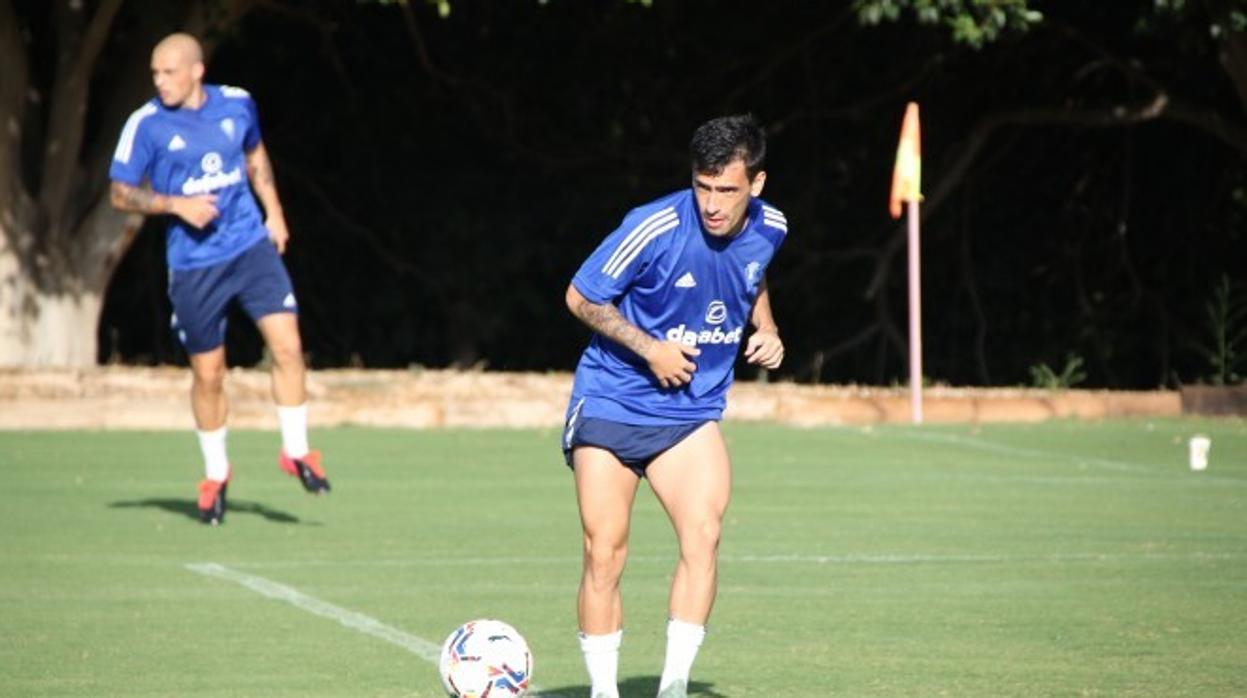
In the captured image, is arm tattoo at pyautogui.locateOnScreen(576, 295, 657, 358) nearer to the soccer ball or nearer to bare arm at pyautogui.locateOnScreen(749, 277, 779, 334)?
bare arm at pyautogui.locateOnScreen(749, 277, 779, 334)

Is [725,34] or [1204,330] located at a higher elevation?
[725,34]

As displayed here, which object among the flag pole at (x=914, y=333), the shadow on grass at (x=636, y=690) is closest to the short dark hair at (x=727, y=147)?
the shadow on grass at (x=636, y=690)

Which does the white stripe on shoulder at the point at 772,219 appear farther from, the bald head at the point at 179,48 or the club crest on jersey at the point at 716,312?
the bald head at the point at 179,48

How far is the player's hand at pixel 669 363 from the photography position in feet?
25.5

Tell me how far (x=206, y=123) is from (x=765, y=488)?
168 inches

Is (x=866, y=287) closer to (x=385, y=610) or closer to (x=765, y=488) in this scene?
(x=765, y=488)

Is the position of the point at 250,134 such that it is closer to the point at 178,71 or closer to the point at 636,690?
the point at 178,71

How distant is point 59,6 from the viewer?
71.9ft

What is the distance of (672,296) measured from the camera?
7914 mm

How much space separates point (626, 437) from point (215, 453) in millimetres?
5723

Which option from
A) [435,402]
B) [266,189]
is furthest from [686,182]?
[266,189]

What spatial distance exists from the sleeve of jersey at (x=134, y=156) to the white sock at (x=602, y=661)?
5.87 meters

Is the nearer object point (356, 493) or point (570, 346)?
point (356, 493)

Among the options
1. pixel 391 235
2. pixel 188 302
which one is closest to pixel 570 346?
pixel 391 235
